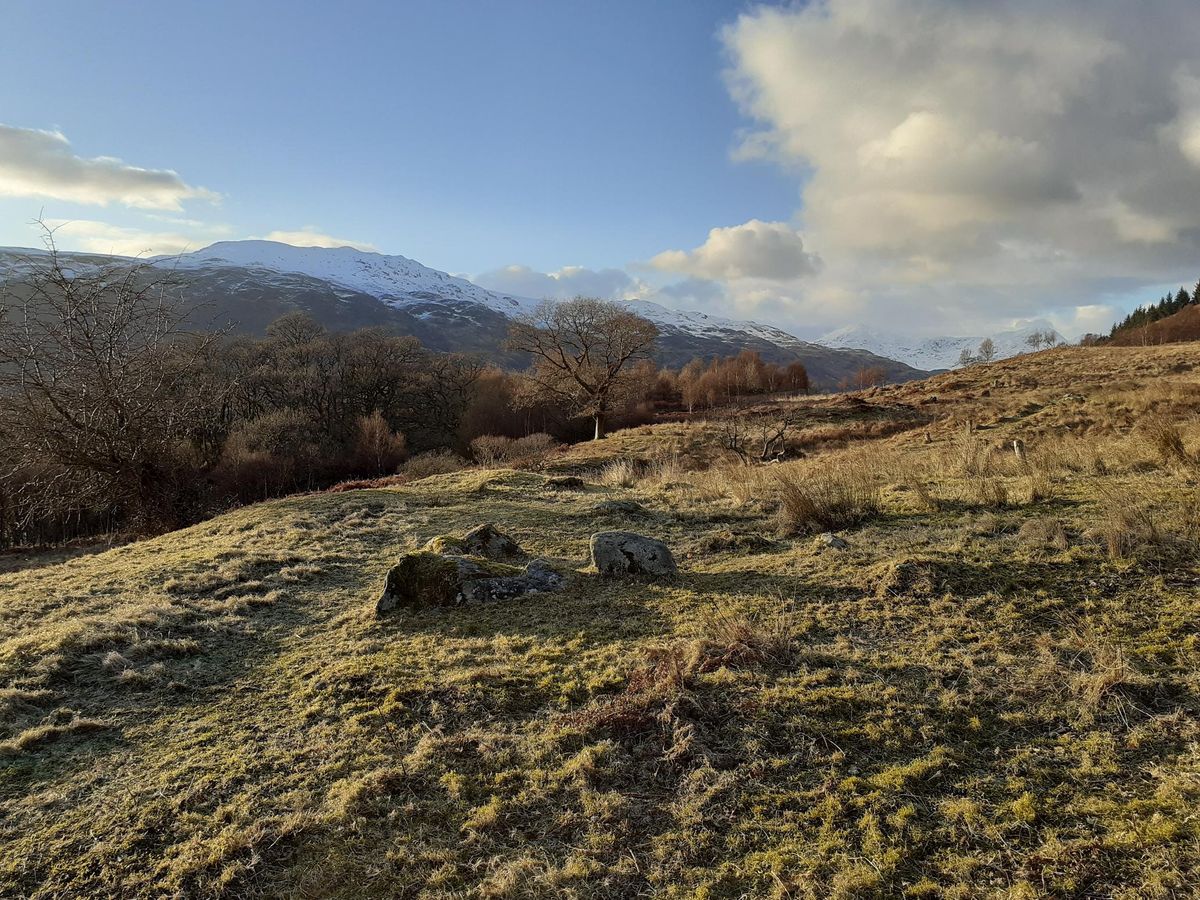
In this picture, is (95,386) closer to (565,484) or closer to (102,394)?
(102,394)

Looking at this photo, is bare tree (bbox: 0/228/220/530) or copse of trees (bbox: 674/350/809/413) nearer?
bare tree (bbox: 0/228/220/530)

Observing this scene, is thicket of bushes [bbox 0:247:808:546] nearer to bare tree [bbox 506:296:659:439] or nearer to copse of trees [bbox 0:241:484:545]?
copse of trees [bbox 0:241:484:545]

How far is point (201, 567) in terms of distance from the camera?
29.6 feet

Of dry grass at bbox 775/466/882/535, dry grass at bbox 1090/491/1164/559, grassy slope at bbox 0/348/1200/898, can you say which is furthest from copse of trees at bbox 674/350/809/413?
grassy slope at bbox 0/348/1200/898

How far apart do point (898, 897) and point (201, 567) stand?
997 centimetres

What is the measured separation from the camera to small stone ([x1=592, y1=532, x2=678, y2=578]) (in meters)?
7.30

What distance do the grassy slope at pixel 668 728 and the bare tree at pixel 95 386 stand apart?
8224 millimetres

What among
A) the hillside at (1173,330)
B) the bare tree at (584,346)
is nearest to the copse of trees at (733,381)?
the bare tree at (584,346)

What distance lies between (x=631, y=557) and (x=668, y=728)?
349 cm

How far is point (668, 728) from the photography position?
396cm

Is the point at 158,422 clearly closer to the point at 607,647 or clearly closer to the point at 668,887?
the point at 607,647

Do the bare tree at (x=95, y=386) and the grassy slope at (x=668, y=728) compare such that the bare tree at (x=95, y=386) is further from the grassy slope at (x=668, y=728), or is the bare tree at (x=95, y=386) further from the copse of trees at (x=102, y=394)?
the grassy slope at (x=668, y=728)

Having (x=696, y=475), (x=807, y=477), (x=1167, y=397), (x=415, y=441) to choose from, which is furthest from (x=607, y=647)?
(x=415, y=441)

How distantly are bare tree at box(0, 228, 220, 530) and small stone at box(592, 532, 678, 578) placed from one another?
41.3ft
